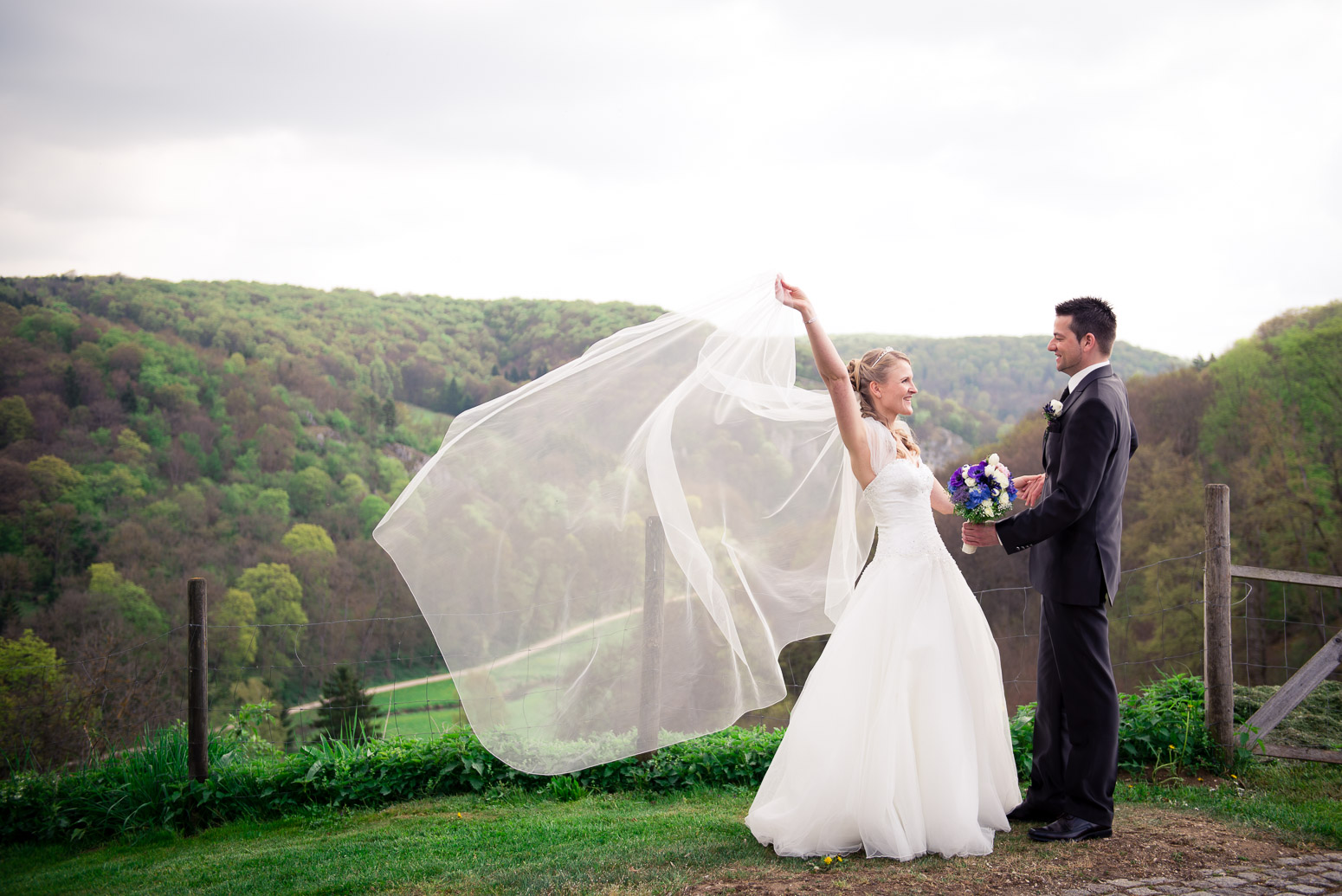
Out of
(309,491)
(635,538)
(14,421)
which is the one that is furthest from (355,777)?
(14,421)

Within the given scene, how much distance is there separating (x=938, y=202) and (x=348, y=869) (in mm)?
57175

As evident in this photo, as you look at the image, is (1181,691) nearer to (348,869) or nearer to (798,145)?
(348,869)

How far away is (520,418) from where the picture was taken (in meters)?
4.14

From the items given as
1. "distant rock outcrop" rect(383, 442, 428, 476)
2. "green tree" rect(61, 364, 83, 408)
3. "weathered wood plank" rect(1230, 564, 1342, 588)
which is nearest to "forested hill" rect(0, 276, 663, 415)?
"green tree" rect(61, 364, 83, 408)

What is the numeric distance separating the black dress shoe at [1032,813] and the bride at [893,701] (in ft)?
0.25

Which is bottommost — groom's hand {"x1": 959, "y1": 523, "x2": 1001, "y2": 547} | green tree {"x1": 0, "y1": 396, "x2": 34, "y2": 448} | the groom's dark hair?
groom's hand {"x1": 959, "y1": 523, "x2": 1001, "y2": 547}

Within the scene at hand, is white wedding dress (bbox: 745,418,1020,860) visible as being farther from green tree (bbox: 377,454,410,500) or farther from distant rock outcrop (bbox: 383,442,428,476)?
distant rock outcrop (bbox: 383,442,428,476)

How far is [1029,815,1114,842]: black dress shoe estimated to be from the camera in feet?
11.7

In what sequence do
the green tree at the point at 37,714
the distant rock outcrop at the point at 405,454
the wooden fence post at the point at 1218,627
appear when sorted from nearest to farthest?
the wooden fence post at the point at 1218,627, the green tree at the point at 37,714, the distant rock outcrop at the point at 405,454

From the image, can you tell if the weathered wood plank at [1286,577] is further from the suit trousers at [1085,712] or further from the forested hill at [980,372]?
the forested hill at [980,372]

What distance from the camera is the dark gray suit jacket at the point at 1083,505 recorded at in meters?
3.60

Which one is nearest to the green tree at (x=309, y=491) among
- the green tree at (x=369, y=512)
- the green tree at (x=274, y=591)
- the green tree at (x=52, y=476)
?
the green tree at (x=369, y=512)

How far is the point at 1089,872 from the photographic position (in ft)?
10.6

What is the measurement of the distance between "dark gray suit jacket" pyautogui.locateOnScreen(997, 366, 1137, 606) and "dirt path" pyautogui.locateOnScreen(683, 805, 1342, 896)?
1007 mm
